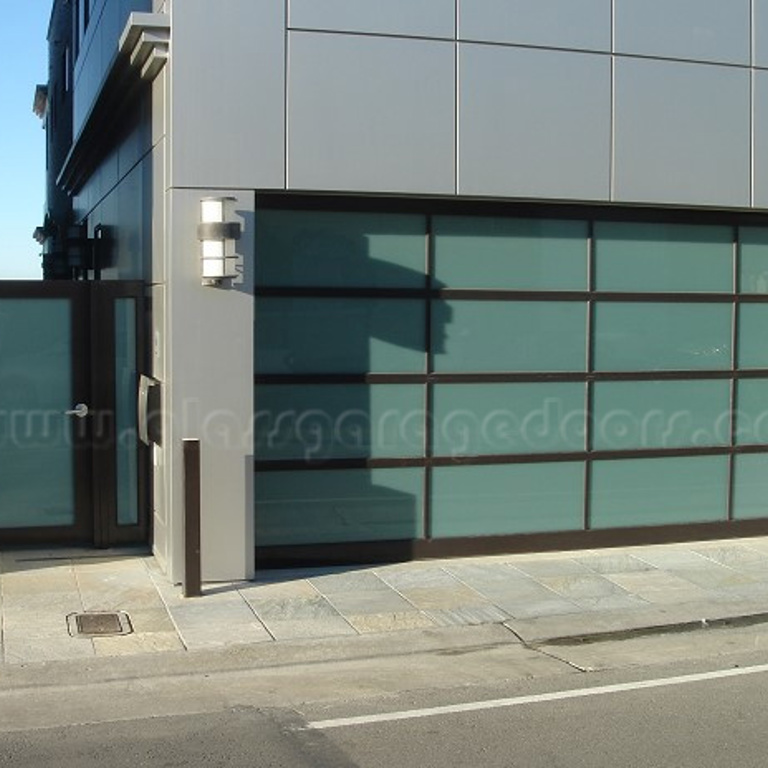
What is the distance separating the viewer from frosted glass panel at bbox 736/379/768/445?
430 inches

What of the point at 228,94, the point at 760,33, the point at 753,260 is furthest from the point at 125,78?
the point at 753,260

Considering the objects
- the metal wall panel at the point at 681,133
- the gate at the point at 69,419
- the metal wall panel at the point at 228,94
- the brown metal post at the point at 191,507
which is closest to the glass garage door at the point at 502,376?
the metal wall panel at the point at 681,133

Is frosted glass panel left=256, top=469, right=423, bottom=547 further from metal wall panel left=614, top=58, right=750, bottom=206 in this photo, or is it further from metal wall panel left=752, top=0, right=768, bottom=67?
metal wall panel left=752, top=0, right=768, bottom=67

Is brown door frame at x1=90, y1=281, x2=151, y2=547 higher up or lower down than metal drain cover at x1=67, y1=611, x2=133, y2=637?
higher up

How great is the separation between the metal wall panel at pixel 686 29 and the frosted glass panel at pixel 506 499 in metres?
3.79

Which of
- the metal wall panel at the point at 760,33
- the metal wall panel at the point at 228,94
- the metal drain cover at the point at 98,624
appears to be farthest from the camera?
the metal wall panel at the point at 760,33

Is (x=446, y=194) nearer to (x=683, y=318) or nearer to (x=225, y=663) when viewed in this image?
(x=683, y=318)

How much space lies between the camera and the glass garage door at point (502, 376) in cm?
950

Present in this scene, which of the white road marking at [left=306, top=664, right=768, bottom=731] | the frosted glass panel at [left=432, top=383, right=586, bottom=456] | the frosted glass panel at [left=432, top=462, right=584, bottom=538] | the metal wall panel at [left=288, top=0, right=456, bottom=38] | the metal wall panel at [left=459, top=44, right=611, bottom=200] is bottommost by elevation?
the white road marking at [left=306, top=664, right=768, bottom=731]

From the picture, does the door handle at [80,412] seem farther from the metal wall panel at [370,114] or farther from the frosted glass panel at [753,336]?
the frosted glass panel at [753,336]

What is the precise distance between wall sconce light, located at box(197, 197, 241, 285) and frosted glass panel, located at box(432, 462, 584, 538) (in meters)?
2.74

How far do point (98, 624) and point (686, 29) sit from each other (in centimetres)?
707

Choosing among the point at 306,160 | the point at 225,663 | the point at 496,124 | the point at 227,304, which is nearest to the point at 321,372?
the point at 227,304

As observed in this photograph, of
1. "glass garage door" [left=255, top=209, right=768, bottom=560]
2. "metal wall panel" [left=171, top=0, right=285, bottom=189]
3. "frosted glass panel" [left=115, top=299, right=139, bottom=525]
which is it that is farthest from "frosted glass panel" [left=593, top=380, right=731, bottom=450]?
"frosted glass panel" [left=115, top=299, right=139, bottom=525]
